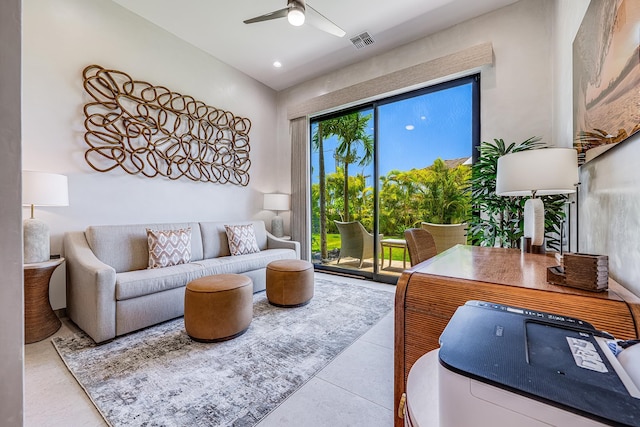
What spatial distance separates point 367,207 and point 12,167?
3728 millimetres

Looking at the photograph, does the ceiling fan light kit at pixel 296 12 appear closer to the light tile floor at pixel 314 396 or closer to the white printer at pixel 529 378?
the white printer at pixel 529 378

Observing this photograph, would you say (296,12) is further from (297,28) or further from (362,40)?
(362,40)

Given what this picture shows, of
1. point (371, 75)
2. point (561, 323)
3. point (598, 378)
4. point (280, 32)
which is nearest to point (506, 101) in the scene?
point (371, 75)

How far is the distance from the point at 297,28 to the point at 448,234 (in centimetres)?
311

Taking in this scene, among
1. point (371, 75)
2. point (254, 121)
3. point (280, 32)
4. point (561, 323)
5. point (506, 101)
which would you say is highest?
point (280, 32)

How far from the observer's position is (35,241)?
2.14m

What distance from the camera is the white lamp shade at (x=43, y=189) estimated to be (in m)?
2.05

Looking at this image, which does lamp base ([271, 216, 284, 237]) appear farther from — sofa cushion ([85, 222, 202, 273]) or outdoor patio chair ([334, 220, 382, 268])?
sofa cushion ([85, 222, 202, 273])

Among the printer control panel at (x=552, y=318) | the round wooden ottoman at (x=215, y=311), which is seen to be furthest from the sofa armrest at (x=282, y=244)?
the printer control panel at (x=552, y=318)

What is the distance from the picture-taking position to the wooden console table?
2.46 feet

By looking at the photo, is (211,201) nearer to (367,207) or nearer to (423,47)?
(367,207)

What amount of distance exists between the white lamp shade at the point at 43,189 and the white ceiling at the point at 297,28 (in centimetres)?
210

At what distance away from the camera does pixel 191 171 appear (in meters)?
3.57

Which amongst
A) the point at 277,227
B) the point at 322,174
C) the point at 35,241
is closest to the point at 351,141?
the point at 322,174
